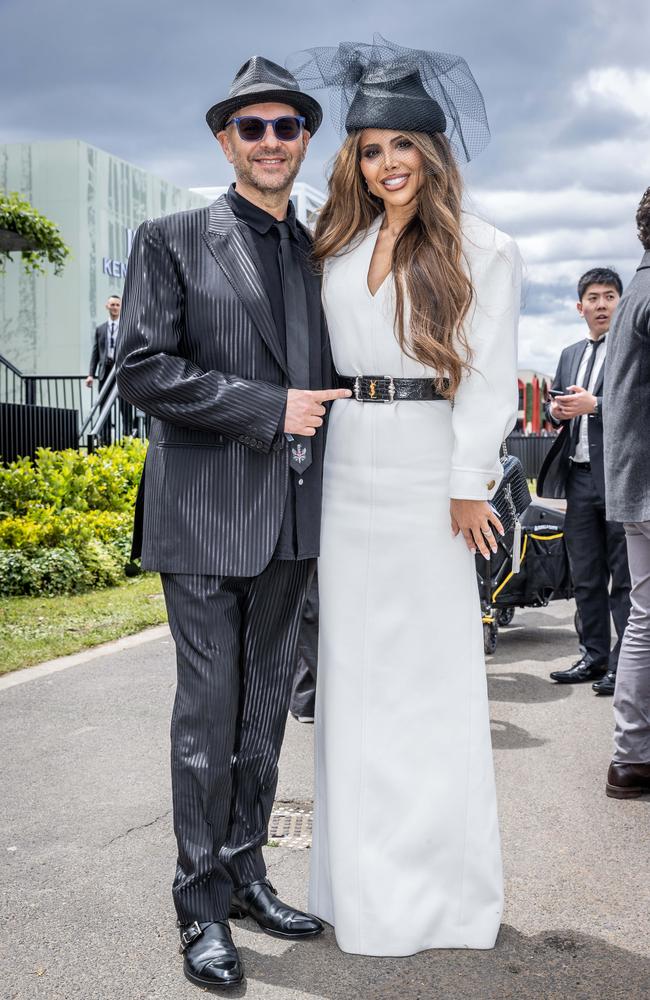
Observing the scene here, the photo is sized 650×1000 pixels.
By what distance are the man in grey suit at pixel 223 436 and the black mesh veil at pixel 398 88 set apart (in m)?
0.10

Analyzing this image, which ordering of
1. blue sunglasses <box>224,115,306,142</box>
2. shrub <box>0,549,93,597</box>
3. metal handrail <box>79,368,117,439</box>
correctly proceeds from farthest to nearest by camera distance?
metal handrail <box>79,368,117,439</box> < shrub <box>0,549,93,597</box> < blue sunglasses <box>224,115,306,142</box>

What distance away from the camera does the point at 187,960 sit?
9.45 ft

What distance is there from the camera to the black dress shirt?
9.76 ft

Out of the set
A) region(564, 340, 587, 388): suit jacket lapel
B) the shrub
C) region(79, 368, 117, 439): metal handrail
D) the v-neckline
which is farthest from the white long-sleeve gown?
region(79, 368, 117, 439): metal handrail

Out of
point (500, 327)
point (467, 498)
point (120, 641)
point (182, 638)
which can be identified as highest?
point (500, 327)

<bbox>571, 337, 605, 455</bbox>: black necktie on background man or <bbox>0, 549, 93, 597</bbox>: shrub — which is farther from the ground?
<bbox>571, 337, 605, 455</bbox>: black necktie on background man

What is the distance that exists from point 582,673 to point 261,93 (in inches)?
169

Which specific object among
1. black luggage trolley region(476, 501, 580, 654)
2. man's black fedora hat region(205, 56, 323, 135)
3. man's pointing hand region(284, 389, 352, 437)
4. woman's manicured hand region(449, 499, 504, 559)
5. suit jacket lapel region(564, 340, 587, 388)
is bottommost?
black luggage trolley region(476, 501, 580, 654)

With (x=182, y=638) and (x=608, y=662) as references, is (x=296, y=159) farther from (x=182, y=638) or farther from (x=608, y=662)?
(x=608, y=662)

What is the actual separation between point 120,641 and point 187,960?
185 inches

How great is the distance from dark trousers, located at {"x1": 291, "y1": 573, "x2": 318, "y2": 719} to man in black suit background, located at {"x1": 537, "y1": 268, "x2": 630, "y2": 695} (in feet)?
5.59

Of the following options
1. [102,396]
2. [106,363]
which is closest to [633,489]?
[102,396]

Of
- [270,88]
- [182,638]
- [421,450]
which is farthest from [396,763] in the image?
[270,88]

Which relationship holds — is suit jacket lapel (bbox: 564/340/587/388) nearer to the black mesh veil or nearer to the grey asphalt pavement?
the grey asphalt pavement
